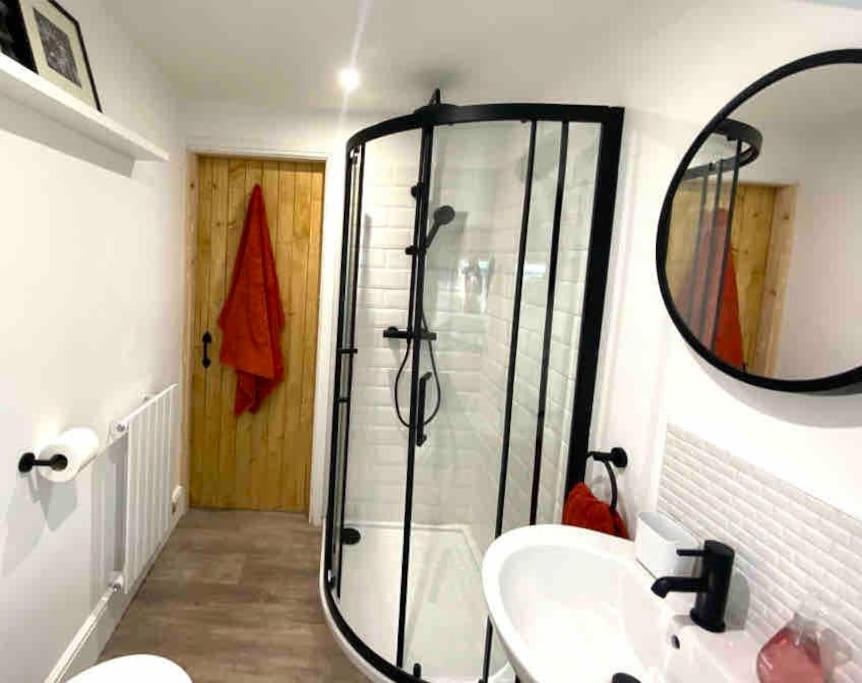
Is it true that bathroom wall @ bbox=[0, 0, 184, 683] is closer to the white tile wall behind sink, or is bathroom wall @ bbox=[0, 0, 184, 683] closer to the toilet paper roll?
the toilet paper roll

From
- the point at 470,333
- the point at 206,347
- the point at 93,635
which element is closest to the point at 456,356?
the point at 470,333

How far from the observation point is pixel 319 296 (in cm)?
292

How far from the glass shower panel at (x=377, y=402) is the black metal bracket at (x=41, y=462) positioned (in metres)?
1.19

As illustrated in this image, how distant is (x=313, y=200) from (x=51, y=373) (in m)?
1.69

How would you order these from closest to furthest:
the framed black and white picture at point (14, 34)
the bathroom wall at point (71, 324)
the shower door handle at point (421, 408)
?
the framed black and white picture at point (14, 34) → the bathroom wall at point (71, 324) → the shower door handle at point (421, 408)

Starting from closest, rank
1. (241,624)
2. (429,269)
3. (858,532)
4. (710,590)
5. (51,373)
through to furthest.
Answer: (858,532), (710,590), (51,373), (429,269), (241,624)

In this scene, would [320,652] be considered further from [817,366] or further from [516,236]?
[817,366]

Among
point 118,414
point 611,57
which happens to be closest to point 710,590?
point 611,57

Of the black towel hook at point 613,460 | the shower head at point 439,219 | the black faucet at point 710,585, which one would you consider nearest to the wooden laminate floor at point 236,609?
the black towel hook at point 613,460

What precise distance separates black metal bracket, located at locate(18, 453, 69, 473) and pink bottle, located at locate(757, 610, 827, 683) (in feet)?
5.67

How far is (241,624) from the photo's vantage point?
2.17m

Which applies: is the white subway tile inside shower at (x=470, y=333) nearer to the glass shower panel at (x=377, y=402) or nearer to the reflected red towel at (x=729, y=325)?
the glass shower panel at (x=377, y=402)

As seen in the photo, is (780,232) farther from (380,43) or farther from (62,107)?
(62,107)

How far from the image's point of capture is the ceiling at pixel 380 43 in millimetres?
1658
